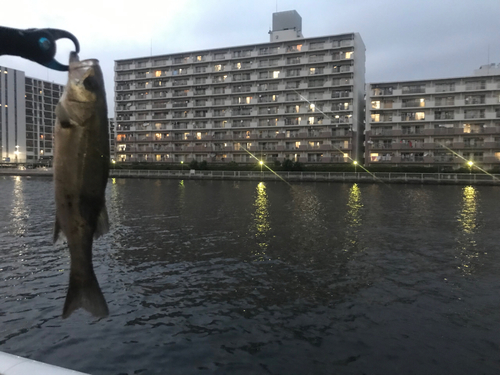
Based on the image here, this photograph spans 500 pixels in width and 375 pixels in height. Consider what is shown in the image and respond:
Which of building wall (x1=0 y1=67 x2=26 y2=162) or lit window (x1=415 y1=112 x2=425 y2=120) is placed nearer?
lit window (x1=415 y1=112 x2=425 y2=120)

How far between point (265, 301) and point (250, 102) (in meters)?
74.3

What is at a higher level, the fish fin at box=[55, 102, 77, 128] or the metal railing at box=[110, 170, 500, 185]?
the fish fin at box=[55, 102, 77, 128]

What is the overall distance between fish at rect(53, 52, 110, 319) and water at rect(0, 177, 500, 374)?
16.0 feet

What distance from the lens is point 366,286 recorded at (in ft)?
33.7

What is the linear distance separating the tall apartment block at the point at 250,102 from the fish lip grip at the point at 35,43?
72.2 m

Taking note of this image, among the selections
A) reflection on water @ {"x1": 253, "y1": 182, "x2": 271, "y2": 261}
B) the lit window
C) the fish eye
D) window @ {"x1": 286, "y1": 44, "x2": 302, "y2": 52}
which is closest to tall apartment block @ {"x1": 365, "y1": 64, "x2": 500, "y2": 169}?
the lit window

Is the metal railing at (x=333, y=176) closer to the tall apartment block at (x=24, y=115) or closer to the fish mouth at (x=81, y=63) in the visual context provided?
the fish mouth at (x=81, y=63)

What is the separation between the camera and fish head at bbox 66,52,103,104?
1.58 meters

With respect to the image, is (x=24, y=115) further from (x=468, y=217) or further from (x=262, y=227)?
(x=468, y=217)

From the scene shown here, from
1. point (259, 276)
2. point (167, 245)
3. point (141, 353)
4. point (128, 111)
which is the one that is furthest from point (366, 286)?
point (128, 111)

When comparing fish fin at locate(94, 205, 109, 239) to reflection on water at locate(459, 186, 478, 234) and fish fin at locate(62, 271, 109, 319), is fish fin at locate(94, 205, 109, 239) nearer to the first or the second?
fish fin at locate(62, 271, 109, 319)

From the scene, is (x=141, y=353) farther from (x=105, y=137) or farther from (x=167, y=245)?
(x=167, y=245)

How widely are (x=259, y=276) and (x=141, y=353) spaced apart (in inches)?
189

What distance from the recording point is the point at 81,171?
6.13 ft
